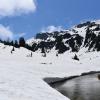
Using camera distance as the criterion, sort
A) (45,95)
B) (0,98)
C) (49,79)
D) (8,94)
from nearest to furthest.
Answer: (0,98) < (8,94) < (45,95) < (49,79)

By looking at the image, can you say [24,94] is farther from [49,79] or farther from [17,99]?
[49,79]

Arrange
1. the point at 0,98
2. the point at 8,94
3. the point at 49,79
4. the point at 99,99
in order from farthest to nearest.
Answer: the point at 49,79 → the point at 99,99 → the point at 8,94 → the point at 0,98

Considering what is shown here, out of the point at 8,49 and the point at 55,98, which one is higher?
the point at 8,49

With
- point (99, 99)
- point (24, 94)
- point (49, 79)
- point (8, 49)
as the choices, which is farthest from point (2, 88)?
point (8, 49)

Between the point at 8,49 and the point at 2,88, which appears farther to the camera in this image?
the point at 8,49

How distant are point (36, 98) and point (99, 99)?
28.4 feet

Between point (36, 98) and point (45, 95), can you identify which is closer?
point (36, 98)

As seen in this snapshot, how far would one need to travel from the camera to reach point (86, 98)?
3092 cm

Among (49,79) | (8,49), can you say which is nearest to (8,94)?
(49,79)

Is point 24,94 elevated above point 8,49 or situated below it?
below

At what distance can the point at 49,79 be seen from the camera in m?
54.7

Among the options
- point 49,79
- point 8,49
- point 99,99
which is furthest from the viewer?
point 8,49

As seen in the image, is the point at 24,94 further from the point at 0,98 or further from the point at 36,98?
the point at 0,98

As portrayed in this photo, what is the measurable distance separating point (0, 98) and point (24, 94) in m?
3.52
